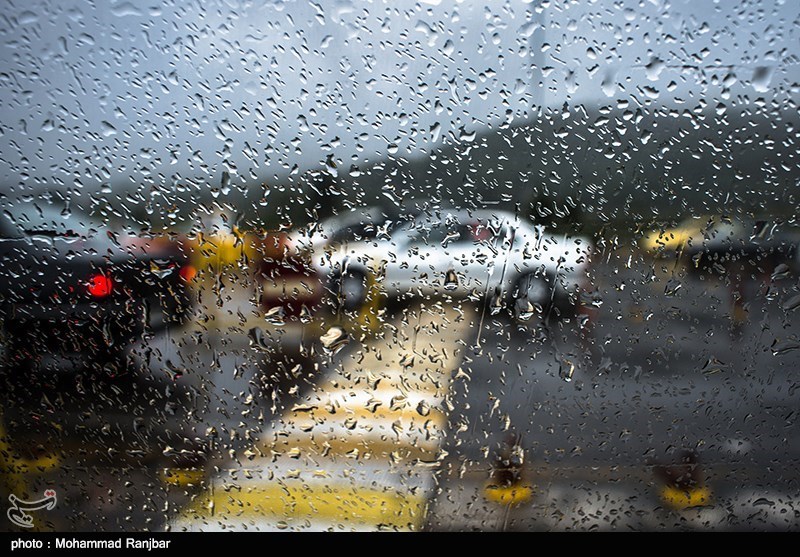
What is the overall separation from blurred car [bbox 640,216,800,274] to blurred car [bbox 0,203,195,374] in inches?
50.7

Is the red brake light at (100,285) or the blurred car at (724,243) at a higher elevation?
the blurred car at (724,243)

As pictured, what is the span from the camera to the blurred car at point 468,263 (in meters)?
1.35

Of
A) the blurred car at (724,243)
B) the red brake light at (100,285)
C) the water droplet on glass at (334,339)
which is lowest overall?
the water droplet on glass at (334,339)

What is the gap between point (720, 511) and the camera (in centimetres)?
154

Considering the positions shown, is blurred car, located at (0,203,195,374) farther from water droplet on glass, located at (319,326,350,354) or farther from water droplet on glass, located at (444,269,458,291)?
water droplet on glass, located at (444,269,458,291)

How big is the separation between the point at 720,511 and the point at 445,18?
1615mm

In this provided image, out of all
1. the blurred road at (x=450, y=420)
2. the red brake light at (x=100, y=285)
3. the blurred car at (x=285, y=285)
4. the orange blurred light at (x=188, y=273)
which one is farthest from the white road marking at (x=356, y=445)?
the red brake light at (x=100, y=285)

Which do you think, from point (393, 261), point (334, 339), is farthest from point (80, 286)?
point (393, 261)

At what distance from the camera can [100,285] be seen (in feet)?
4.34

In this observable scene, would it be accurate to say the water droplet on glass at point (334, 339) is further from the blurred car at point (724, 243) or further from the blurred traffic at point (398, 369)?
the blurred car at point (724, 243)

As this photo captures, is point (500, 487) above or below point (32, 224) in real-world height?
below
